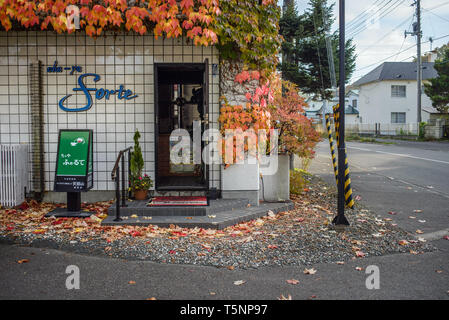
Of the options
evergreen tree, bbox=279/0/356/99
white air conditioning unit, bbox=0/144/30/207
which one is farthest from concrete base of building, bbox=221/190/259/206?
evergreen tree, bbox=279/0/356/99

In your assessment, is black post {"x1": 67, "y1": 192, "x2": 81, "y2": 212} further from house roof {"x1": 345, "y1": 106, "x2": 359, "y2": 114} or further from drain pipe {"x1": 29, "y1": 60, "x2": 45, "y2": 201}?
house roof {"x1": 345, "y1": 106, "x2": 359, "y2": 114}

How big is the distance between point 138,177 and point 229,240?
274 centimetres

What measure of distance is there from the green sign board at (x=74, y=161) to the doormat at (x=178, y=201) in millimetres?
1293

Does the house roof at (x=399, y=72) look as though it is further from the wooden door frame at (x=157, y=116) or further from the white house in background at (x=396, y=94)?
the wooden door frame at (x=157, y=116)

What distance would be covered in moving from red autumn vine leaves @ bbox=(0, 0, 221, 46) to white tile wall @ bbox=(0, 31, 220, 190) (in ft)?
2.83

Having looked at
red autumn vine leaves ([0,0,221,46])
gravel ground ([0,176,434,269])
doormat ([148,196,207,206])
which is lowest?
gravel ground ([0,176,434,269])

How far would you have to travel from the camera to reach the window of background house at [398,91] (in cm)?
4697

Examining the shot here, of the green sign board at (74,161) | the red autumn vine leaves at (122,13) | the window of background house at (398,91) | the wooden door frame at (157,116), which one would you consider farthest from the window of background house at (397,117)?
the green sign board at (74,161)

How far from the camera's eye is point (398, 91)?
47.0m

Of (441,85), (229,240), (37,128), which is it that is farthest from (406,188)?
(441,85)

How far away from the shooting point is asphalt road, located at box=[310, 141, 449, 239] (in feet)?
25.1
